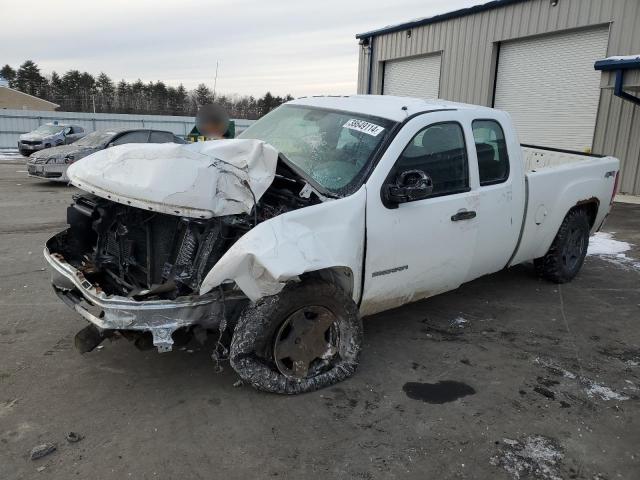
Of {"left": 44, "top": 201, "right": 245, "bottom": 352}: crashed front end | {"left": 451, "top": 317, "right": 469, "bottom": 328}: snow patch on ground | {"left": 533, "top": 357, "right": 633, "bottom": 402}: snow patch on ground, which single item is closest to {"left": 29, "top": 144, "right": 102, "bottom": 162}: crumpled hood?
{"left": 44, "top": 201, "right": 245, "bottom": 352}: crashed front end

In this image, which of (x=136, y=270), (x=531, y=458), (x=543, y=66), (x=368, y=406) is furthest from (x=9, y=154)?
(x=531, y=458)

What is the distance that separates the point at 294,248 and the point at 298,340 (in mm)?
693

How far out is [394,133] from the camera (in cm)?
386

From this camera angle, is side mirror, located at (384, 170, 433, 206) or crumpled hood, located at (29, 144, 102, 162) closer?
side mirror, located at (384, 170, 433, 206)

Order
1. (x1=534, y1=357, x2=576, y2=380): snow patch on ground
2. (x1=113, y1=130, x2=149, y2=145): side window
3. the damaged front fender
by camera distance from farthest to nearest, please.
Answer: (x1=113, y1=130, x2=149, y2=145): side window
(x1=534, y1=357, x2=576, y2=380): snow patch on ground
the damaged front fender

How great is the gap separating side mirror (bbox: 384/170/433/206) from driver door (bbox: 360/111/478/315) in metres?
0.02

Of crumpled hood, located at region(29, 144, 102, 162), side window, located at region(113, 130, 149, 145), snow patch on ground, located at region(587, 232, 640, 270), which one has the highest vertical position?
side window, located at region(113, 130, 149, 145)

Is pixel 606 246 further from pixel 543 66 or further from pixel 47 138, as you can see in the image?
pixel 47 138

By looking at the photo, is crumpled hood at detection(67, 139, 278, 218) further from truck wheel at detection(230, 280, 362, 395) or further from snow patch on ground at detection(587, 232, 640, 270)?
snow patch on ground at detection(587, 232, 640, 270)

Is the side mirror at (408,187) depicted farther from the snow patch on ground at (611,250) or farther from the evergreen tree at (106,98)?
the evergreen tree at (106,98)

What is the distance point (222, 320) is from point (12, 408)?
139 centimetres

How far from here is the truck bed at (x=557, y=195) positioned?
16.5 ft

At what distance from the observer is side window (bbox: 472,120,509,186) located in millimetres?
4457

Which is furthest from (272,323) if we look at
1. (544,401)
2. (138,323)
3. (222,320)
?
(544,401)
